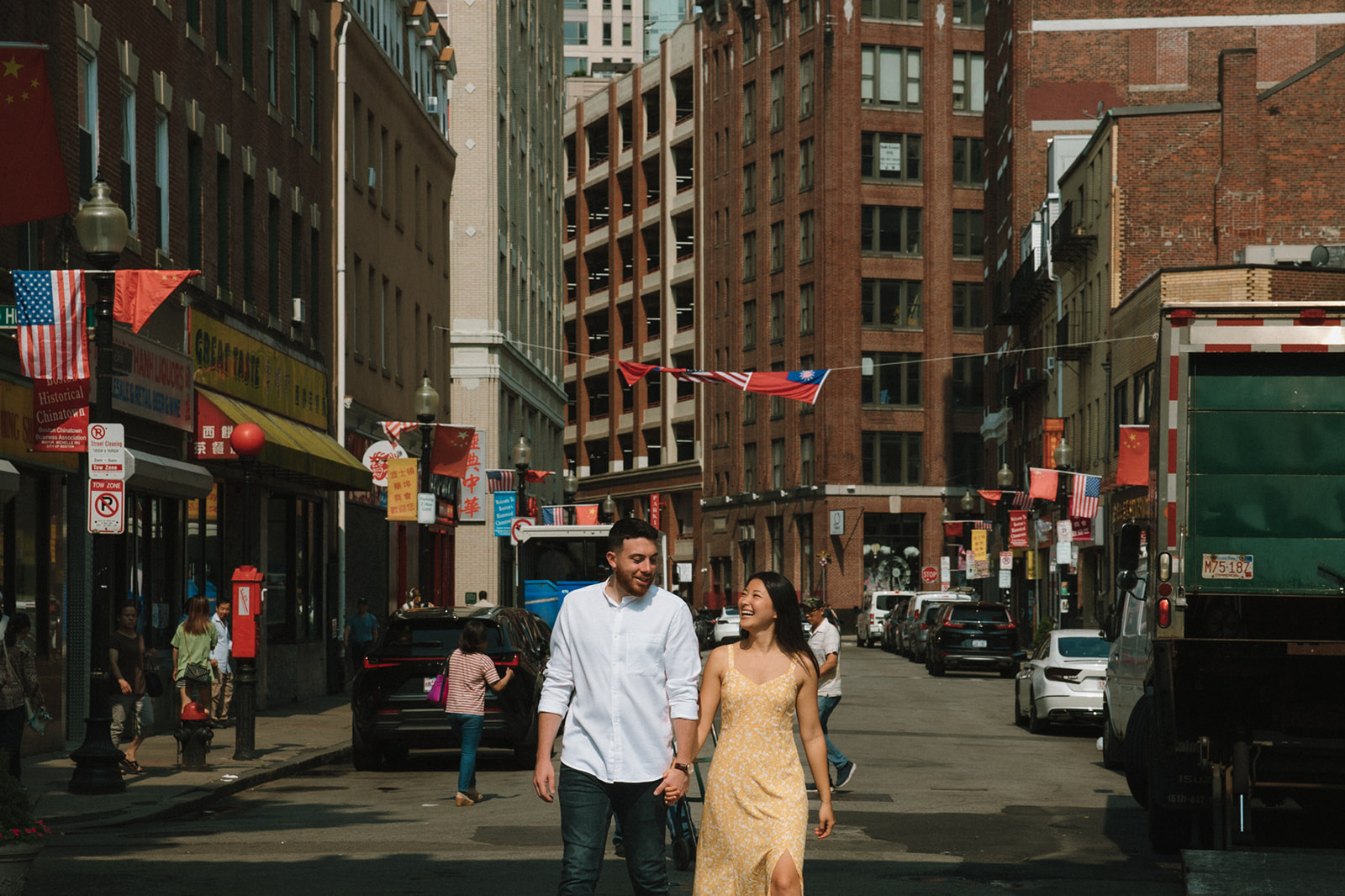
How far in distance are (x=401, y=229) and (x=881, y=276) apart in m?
45.5

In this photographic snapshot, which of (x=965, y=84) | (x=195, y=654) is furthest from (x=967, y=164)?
(x=195, y=654)

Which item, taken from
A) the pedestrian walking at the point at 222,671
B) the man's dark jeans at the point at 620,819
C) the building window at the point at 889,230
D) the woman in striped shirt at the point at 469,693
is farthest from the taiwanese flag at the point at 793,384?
the building window at the point at 889,230

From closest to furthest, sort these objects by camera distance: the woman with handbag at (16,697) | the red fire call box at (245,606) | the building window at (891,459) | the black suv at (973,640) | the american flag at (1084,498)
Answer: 1. the woman with handbag at (16,697)
2. the red fire call box at (245,606)
3. the black suv at (973,640)
4. the american flag at (1084,498)
5. the building window at (891,459)

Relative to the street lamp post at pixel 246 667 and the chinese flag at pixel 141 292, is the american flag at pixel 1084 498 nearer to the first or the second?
the street lamp post at pixel 246 667

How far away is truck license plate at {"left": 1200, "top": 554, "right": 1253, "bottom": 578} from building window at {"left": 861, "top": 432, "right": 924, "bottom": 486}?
71.8 meters

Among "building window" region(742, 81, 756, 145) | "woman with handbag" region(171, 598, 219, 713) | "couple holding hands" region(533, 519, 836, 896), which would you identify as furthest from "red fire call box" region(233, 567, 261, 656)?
"building window" region(742, 81, 756, 145)

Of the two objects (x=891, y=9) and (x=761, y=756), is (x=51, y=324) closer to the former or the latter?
(x=761, y=756)

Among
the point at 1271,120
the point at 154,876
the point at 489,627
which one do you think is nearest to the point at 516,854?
the point at 154,876

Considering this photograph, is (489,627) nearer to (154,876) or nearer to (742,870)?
(154,876)

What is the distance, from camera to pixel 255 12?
2878 centimetres

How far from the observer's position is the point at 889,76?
276 feet

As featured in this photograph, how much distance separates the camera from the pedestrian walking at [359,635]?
1250 inches

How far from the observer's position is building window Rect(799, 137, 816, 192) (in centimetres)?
8400

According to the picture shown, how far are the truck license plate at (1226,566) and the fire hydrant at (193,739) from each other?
10558 mm
